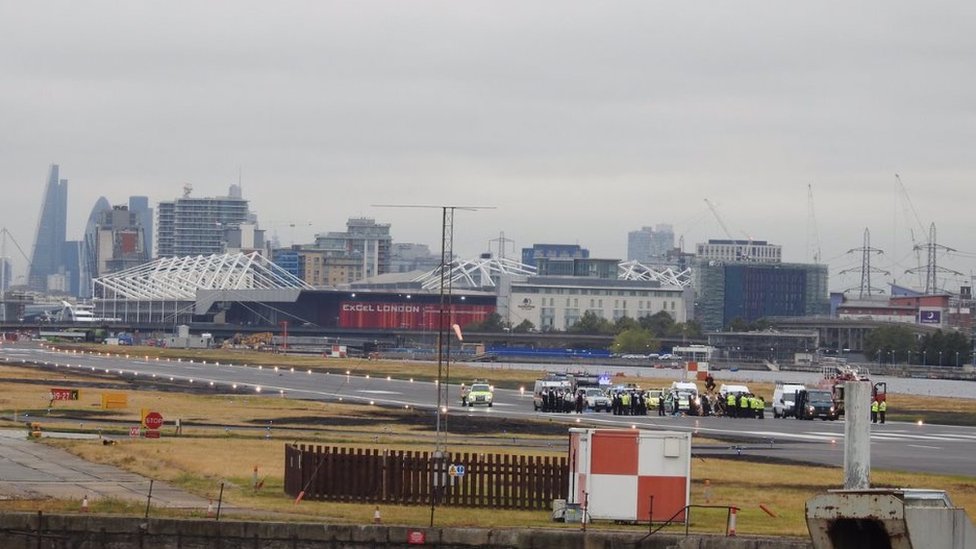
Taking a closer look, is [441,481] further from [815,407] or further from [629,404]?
[815,407]

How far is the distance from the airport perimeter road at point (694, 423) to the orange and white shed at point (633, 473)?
1020 inches

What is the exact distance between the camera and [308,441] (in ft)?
219

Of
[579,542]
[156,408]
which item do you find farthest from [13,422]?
[579,542]

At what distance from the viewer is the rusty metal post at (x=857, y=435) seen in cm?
2427

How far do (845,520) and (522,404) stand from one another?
97.2m

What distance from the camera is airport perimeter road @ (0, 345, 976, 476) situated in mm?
68125

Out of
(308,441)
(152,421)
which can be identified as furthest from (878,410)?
(152,421)

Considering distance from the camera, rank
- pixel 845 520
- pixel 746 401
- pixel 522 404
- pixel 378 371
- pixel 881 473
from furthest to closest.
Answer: pixel 378 371
pixel 522 404
pixel 746 401
pixel 881 473
pixel 845 520

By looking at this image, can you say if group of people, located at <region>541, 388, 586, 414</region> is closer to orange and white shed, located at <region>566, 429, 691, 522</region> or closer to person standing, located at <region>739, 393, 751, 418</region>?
person standing, located at <region>739, 393, 751, 418</region>

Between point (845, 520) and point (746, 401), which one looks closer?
point (845, 520)

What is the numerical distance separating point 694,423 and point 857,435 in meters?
67.4

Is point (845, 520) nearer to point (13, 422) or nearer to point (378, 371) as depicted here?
point (13, 422)

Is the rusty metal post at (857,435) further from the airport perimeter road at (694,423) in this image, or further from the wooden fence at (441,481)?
the airport perimeter road at (694,423)

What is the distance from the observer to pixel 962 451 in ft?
244
